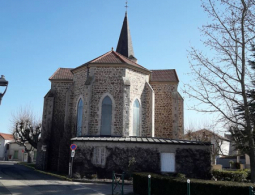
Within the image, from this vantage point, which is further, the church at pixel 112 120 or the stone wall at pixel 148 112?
the stone wall at pixel 148 112

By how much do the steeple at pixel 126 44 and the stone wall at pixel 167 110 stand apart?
695cm

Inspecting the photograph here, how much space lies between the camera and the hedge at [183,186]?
8672mm

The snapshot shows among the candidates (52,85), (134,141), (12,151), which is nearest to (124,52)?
(52,85)

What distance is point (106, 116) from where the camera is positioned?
731 inches

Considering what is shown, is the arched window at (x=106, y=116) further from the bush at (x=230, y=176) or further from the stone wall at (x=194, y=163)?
the bush at (x=230, y=176)

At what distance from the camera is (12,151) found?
2105 inches

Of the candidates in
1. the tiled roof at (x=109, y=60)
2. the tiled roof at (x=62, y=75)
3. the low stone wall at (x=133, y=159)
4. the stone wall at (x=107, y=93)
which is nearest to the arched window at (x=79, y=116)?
the stone wall at (x=107, y=93)

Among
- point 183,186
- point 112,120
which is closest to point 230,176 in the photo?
point 112,120

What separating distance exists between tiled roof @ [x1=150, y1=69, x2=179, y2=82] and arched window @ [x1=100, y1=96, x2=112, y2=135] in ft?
19.2

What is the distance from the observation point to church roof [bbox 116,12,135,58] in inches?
1124

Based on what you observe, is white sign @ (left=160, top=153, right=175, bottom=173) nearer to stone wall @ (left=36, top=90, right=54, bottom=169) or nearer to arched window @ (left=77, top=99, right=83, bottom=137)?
arched window @ (left=77, top=99, right=83, bottom=137)

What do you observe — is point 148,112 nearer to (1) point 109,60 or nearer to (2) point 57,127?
(1) point 109,60

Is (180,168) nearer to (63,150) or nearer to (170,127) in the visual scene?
(170,127)

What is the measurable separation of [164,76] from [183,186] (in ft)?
50.5
